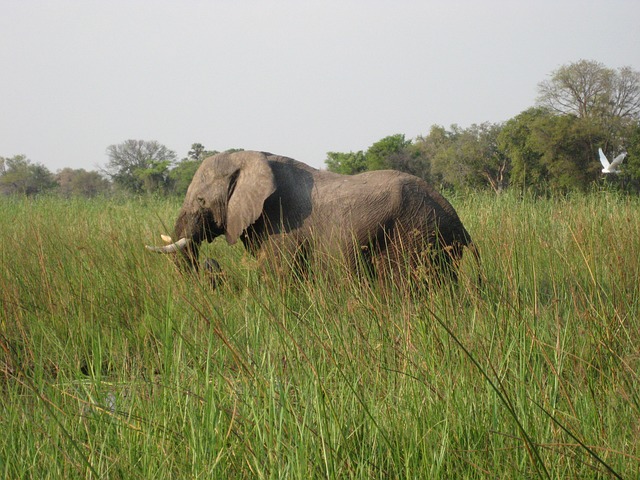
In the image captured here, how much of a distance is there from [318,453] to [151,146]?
136ft

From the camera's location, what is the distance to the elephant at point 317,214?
4758mm

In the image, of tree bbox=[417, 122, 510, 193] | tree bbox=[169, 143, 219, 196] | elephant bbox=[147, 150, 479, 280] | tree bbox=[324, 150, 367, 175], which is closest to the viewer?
elephant bbox=[147, 150, 479, 280]

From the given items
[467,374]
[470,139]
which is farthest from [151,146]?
[467,374]

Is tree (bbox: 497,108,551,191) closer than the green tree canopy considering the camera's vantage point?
Yes

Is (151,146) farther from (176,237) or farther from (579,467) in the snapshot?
(579,467)

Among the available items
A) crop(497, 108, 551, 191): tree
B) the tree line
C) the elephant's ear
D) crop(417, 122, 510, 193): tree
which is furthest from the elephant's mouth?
crop(417, 122, 510, 193): tree

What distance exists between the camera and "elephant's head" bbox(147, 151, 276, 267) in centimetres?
518

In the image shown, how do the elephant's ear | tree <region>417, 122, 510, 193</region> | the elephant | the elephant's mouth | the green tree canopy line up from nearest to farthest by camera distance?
the elephant → the elephant's ear → the elephant's mouth → tree <region>417, 122, 510, 193</region> → the green tree canopy

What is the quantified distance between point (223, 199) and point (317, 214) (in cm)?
90

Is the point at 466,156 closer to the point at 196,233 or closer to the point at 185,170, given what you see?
the point at 185,170

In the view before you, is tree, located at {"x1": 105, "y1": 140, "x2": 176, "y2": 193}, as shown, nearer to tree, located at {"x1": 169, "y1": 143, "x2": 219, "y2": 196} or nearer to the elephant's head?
tree, located at {"x1": 169, "y1": 143, "x2": 219, "y2": 196}

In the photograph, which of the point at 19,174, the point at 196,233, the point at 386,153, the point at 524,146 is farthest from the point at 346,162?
the point at 196,233

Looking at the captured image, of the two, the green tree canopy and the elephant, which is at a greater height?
the green tree canopy

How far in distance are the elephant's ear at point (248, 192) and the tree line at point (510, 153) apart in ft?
52.9
